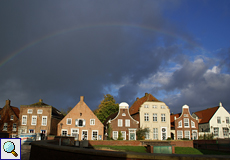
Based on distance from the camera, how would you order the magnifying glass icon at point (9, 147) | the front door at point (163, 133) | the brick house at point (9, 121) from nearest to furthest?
the magnifying glass icon at point (9, 147) < the front door at point (163, 133) < the brick house at point (9, 121)

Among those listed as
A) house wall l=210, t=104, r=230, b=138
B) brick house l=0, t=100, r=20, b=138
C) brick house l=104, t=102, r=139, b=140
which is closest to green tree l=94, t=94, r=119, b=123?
brick house l=104, t=102, r=139, b=140

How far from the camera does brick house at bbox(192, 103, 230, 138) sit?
55.4 m

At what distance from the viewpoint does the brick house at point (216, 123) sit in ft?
182

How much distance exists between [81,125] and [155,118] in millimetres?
18001

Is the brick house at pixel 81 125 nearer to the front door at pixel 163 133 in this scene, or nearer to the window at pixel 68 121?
the window at pixel 68 121

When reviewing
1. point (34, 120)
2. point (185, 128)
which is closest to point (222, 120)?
point (185, 128)

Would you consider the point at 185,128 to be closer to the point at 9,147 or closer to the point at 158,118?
the point at 158,118

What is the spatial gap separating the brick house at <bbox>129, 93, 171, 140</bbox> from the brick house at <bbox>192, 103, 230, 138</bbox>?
917 cm

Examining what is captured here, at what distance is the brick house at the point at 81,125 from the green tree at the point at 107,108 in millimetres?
17974

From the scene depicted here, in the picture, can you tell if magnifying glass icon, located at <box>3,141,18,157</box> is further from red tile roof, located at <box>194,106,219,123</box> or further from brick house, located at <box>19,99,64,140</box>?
red tile roof, located at <box>194,106,219,123</box>

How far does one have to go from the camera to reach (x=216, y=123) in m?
Answer: 56.2

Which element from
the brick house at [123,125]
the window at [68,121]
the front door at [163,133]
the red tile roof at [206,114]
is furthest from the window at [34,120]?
the red tile roof at [206,114]

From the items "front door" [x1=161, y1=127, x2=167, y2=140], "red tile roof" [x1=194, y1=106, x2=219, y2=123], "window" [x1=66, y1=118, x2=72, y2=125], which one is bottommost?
"front door" [x1=161, y1=127, x2=167, y2=140]

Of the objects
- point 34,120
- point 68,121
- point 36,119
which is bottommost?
point 68,121
